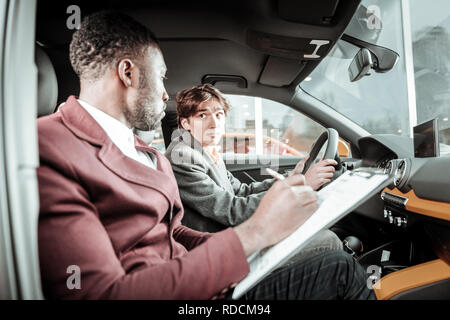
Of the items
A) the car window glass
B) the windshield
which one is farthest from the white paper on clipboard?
the car window glass

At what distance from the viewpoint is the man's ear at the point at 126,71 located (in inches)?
29.7

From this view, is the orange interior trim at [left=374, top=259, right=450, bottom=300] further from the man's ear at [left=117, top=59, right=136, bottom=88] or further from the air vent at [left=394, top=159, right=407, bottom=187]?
the man's ear at [left=117, top=59, right=136, bottom=88]

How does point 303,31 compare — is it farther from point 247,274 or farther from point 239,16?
point 247,274

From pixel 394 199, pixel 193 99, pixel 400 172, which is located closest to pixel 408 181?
pixel 400 172

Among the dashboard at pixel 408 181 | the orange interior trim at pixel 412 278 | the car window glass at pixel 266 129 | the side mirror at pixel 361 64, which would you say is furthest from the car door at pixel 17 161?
the car window glass at pixel 266 129

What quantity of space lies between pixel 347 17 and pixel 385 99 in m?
1.42

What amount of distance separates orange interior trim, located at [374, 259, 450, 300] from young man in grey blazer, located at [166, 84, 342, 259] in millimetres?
233

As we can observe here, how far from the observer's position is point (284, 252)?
0.56 meters

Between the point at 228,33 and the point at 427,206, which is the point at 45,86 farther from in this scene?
the point at 427,206

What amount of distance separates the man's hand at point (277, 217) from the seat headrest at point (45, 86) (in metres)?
0.76

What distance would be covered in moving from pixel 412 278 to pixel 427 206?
0.31m

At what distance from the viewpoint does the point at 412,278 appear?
121 centimetres

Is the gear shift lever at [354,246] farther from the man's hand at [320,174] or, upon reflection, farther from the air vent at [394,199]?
the man's hand at [320,174]
